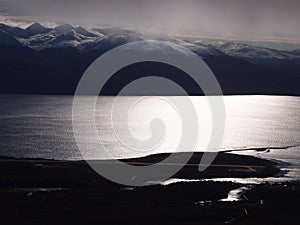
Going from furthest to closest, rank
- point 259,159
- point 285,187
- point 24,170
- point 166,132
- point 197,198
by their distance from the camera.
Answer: point 166,132
point 259,159
point 24,170
point 285,187
point 197,198

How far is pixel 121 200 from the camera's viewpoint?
75.7 metres

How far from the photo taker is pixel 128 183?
291 feet

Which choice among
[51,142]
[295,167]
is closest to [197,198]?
[295,167]

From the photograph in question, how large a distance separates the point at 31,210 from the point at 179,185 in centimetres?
2527

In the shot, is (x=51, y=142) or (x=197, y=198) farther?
(x=51, y=142)

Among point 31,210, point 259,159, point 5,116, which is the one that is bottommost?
point 5,116

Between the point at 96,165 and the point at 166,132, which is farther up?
the point at 96,165

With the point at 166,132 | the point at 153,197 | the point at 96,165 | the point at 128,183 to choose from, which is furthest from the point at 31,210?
the point at 166,132

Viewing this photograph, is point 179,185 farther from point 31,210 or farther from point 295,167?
point 295,167

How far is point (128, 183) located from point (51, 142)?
2058 inches

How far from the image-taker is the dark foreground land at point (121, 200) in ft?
219

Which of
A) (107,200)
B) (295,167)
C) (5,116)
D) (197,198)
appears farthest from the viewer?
(5,116)

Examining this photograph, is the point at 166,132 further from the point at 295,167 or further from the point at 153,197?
the point at 153,197

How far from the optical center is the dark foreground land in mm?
66625
